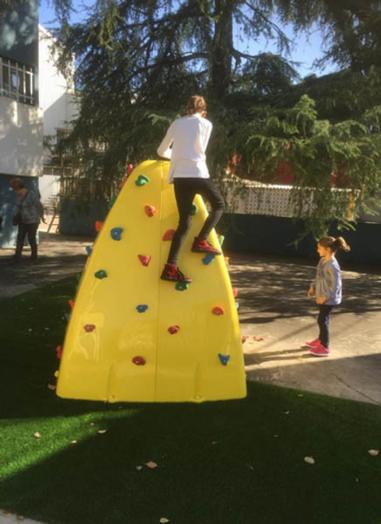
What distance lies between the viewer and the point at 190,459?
379 centimetres

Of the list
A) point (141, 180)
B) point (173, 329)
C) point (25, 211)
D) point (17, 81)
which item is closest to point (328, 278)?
point (173, 329)

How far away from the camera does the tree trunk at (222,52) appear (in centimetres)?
895

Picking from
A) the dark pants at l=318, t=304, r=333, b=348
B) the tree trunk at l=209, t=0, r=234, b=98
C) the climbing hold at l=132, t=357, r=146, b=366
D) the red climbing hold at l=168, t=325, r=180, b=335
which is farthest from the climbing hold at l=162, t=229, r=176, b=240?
the tree trunk at l=209, t=0, r=234, b=98

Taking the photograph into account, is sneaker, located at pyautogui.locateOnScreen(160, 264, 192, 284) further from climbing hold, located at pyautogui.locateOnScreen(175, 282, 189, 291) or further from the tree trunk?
the tree trunk

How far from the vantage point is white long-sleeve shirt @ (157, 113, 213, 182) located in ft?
15.2

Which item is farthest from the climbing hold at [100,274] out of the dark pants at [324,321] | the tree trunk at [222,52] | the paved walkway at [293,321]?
the tree trunk at [222,52]

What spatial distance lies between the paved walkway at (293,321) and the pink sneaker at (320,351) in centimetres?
9

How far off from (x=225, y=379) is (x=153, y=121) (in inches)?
172

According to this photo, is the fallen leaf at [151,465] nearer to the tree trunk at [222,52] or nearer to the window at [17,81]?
the tree trunk at [222,52]

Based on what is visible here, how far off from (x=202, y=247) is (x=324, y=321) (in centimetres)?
234

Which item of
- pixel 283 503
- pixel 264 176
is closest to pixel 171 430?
pixel 283 503

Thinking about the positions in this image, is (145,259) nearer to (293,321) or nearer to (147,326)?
(147,326)

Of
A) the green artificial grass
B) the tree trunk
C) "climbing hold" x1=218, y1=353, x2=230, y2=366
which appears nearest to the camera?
the green artificial grass

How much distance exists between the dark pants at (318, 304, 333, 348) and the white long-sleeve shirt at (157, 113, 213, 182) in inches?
99.2
